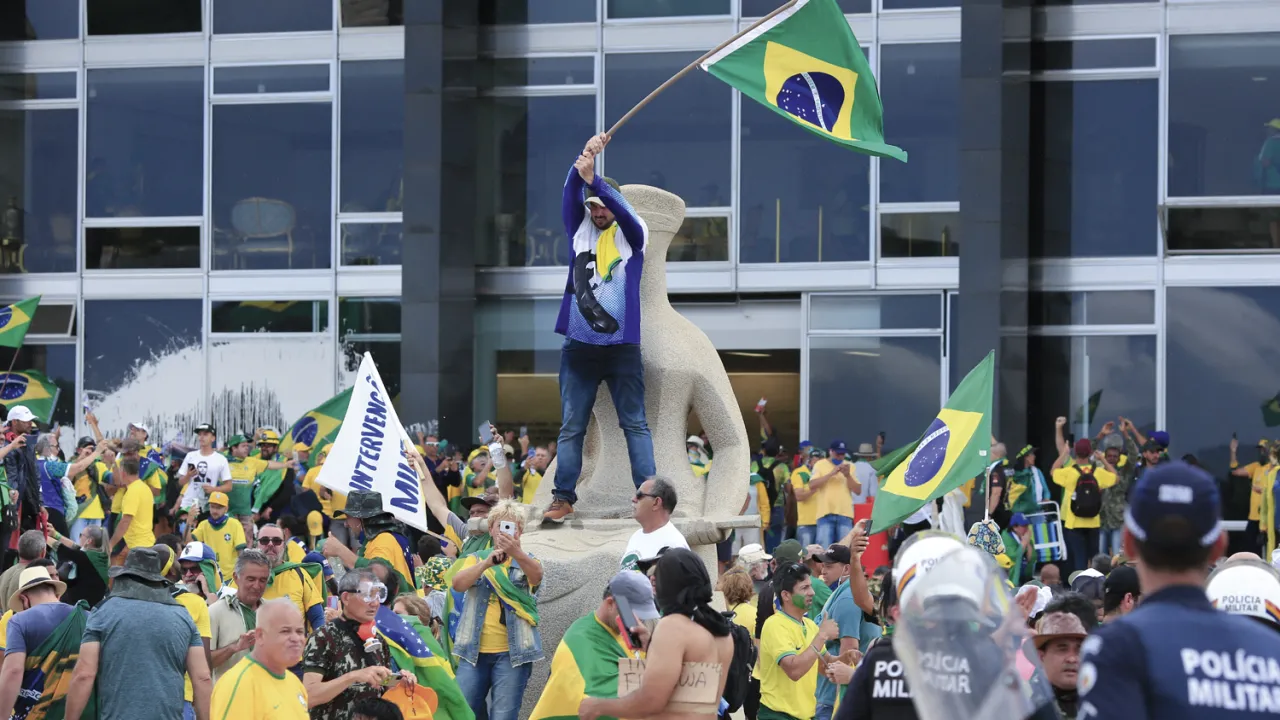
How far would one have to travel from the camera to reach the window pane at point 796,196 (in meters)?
25.4

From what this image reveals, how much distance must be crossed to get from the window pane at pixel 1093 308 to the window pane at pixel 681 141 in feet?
15.4

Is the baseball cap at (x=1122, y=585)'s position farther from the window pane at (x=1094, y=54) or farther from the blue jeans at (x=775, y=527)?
the window pane at (x=1094, y=54)

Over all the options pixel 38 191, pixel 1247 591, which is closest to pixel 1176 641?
pixel 1247 591

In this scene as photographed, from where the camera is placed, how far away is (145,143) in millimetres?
27797

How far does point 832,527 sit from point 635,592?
12.7m

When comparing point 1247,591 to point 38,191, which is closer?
point 1247,591

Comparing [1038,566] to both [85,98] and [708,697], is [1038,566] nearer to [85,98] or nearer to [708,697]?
[708,697]

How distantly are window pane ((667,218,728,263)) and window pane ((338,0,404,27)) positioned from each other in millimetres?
5398

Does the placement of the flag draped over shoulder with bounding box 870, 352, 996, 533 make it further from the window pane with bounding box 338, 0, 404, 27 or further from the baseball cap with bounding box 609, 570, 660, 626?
the window pane with bounding box 338, 0, 404, 27

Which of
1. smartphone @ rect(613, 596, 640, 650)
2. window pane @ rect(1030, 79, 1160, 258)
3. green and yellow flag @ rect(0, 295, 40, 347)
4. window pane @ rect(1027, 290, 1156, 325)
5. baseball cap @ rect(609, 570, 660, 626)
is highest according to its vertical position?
window pane @ rect(1030, 79, 1160, 258)

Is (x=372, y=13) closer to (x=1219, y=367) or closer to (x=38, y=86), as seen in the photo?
(x=38, y=86)

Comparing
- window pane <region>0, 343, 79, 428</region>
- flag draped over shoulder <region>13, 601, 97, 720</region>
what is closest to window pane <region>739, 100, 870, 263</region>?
window pane <region>0, 343, 79, 428</region>

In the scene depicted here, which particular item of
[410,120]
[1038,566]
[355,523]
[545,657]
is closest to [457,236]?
[410,120]

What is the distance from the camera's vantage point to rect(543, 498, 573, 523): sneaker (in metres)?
11.1
